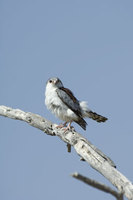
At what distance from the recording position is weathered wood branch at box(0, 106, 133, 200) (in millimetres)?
5371

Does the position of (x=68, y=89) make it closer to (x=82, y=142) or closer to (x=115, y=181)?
(x=82, y=142)

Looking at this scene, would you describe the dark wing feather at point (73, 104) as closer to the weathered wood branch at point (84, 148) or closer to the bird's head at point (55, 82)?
the bird's head at point (55, 82)

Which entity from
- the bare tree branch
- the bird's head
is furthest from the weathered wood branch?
the bare tree branch

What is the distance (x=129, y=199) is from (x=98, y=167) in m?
0.92

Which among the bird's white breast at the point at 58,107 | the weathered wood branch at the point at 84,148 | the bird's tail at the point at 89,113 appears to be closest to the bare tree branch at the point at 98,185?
the weathered wood branch at the point at 84,148

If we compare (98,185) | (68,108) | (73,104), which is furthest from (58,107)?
(98,185)

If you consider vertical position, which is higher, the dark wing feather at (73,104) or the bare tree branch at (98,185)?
the dark wing feather at (73,104)

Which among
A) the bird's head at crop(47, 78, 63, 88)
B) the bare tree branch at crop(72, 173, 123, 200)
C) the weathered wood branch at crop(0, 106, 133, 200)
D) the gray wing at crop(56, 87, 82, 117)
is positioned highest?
the bird's head at crop(47, 78, 63, 88)

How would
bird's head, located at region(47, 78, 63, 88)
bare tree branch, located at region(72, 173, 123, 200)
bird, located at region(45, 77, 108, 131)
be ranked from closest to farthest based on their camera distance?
bare tree branch, located at region(72, 173, 123, 200) < bird, located at region(45, 77, 108, 131) < bird's head, located at region(47, 78, 63, 88)

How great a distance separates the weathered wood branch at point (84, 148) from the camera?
537 cm

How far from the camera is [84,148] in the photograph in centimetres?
637

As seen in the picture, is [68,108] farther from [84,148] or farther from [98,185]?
[98,185]

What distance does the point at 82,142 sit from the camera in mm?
6527

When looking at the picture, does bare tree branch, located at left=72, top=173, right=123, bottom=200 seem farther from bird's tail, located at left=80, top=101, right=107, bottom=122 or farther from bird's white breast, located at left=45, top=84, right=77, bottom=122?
bird's white breast, located at left=45, top=84, right=77, bottom=122
